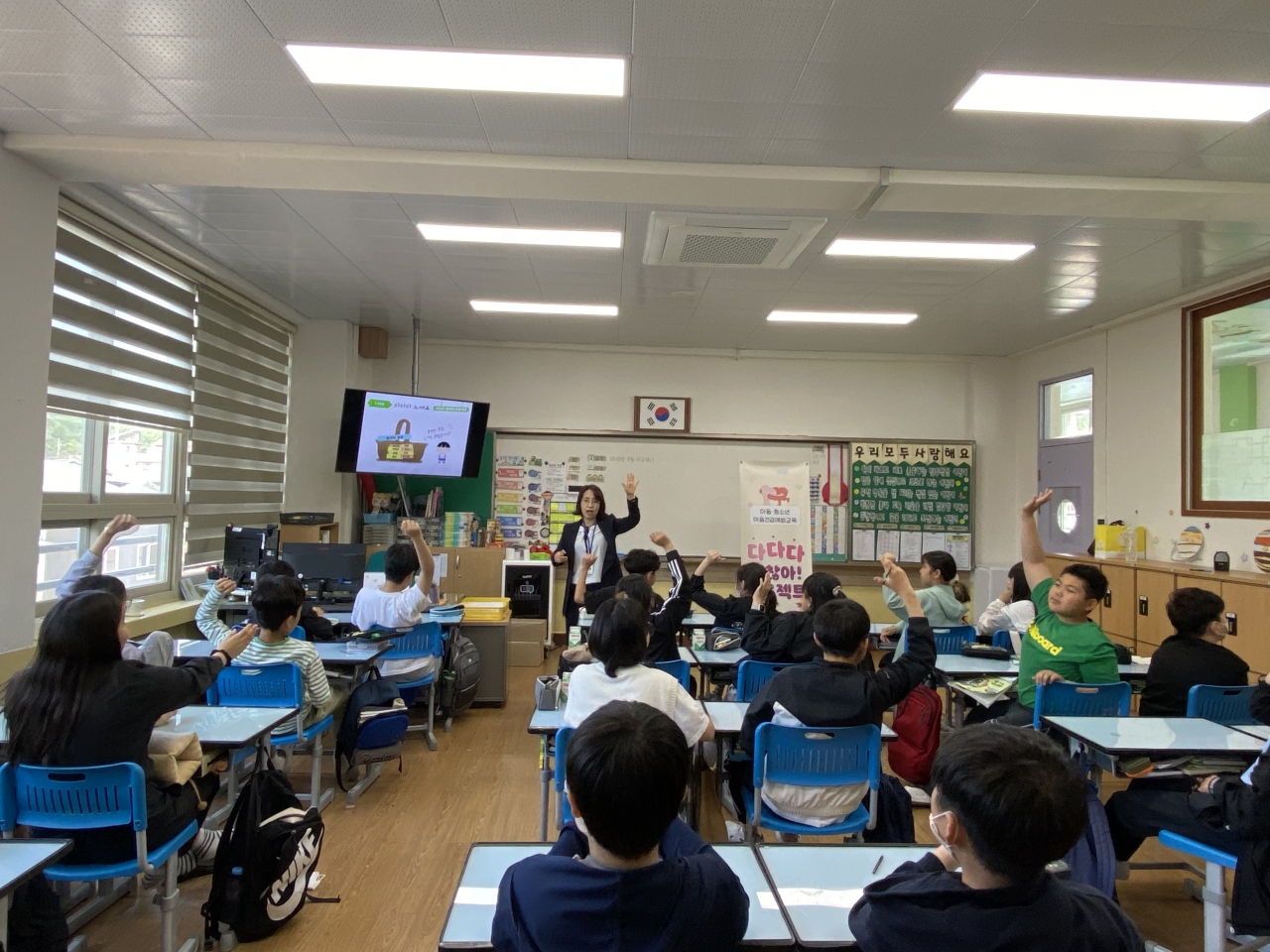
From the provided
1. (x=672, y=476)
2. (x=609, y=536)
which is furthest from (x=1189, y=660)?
(x=672, y=476)

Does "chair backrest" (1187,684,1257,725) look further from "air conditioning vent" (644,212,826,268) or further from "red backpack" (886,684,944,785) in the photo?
"air conditioning vent" (644,212,826,268)

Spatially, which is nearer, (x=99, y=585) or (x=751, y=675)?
(x=99, y=585)

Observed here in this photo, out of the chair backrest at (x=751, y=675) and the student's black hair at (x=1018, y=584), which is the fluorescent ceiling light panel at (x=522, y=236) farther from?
the student's black hair at (x=1018, y=584)

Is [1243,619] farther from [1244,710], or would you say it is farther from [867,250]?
[867,250]

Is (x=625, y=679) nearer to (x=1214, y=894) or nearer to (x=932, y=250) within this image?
(x=1214, y=894)

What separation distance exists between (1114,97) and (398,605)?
4.00 m

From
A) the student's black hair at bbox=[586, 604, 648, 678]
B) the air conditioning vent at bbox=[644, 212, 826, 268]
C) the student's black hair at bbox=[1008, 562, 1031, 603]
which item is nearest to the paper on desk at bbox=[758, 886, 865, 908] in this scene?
the student's black hair at bbox=[586, 604, 648, 678]

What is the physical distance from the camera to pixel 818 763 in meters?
2.45

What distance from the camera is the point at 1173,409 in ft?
18.3

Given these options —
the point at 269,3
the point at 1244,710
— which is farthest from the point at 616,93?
the point at 1244,710

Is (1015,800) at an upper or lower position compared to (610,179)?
lower

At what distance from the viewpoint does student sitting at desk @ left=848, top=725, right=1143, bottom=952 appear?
40.5 inches

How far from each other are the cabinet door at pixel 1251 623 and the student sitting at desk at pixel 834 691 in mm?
3270

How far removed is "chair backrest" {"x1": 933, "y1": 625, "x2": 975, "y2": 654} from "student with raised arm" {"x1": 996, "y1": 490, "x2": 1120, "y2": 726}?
3.21 ft
